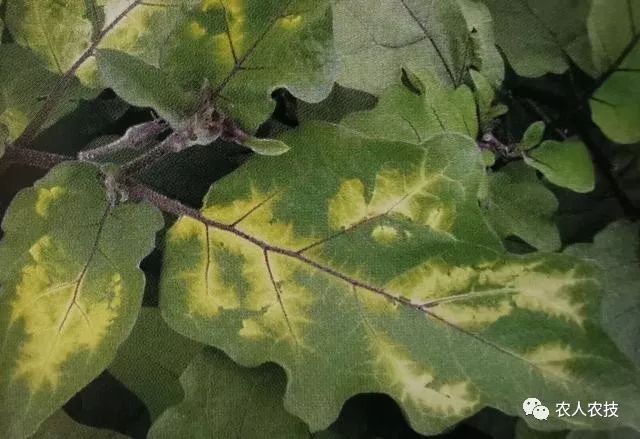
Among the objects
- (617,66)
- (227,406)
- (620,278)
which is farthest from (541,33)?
(227,406)

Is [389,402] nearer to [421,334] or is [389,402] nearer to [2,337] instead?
[421,334]

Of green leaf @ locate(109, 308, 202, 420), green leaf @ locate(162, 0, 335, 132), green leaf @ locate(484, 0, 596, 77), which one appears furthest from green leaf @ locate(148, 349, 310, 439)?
green leaf @ locate(484, 0, 596, 77)

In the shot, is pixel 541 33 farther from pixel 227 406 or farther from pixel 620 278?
pixel 227 406

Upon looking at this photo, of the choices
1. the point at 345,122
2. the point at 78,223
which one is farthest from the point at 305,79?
the point at 78,223

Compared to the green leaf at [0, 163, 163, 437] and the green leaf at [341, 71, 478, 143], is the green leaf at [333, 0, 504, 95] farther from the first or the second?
the green leaf at [0, 163, 163, 437]

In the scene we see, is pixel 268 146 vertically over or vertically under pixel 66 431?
over
